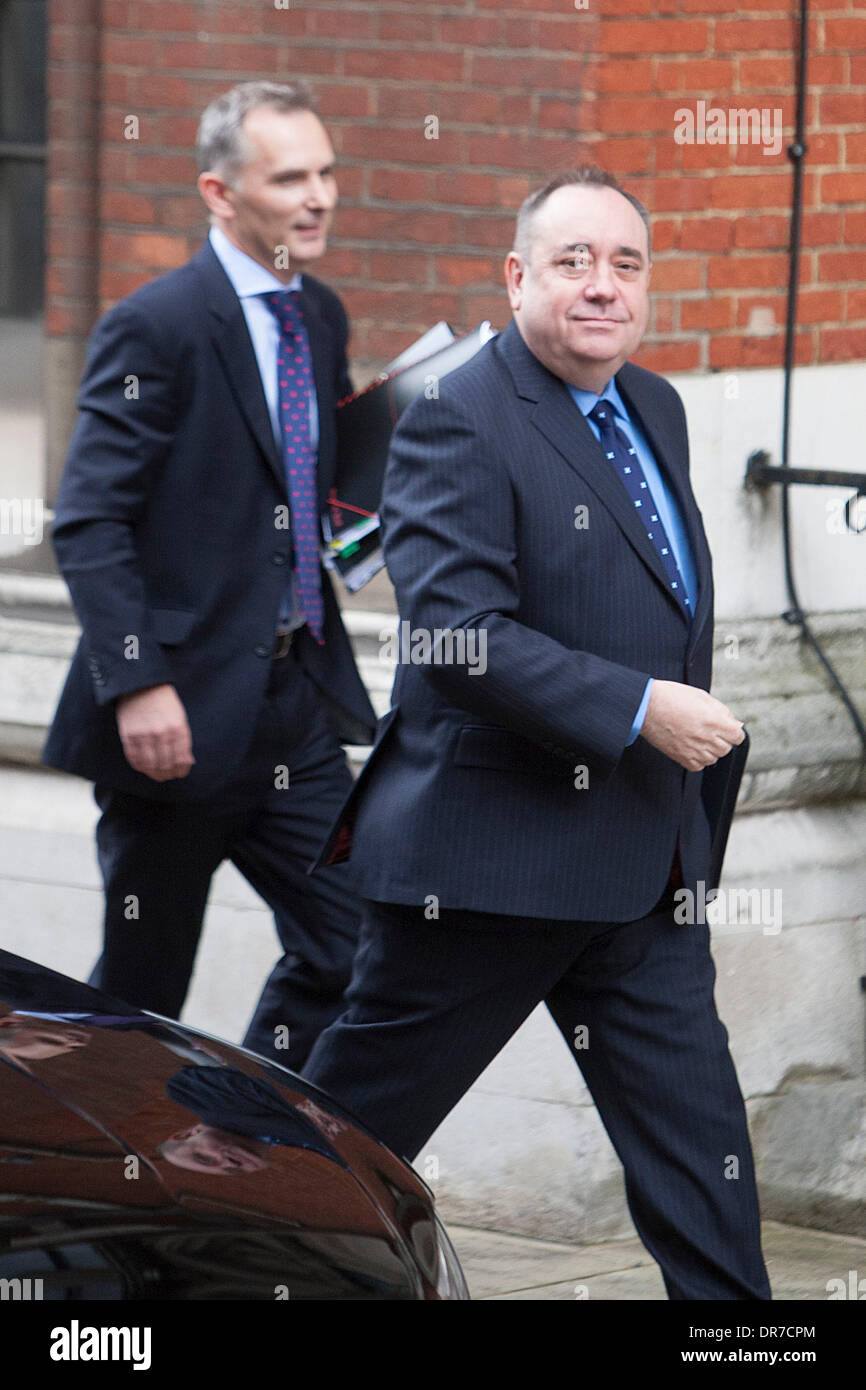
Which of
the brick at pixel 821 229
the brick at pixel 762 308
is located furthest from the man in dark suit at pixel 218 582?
the brick at pixel 821 229

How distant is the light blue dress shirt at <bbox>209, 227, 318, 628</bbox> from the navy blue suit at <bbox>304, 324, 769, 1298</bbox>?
2.73 ft

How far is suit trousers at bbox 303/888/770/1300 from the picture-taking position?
335 centimetres

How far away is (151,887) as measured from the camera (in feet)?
13.9

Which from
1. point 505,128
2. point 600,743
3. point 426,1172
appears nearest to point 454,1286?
point 600,743

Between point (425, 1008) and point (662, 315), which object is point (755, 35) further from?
point (425, 1008)

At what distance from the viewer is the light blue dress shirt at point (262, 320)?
422 cm

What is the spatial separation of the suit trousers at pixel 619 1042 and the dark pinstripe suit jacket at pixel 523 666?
0.29 ft

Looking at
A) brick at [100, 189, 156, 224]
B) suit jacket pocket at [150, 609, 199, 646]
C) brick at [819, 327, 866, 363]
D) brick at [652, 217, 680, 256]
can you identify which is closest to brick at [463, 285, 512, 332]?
brick at [652, 217, 680, 256]

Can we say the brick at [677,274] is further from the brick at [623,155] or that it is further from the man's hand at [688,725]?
the man's hand at [688,725]

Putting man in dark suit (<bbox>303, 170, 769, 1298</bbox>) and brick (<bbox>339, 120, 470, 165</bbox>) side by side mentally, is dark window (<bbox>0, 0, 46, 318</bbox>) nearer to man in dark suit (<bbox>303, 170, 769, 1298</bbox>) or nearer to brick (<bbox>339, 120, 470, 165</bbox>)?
brick (<bbox>339, 120, 470, 165</bbox>)

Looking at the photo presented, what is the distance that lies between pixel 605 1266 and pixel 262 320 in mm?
2066

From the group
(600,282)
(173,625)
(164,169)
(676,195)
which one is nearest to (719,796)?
(600,282)

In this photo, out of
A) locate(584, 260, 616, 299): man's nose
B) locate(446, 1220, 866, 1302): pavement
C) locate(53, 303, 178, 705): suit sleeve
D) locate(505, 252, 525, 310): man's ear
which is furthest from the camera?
locate(446, 1220, 866, 1302): pavement
